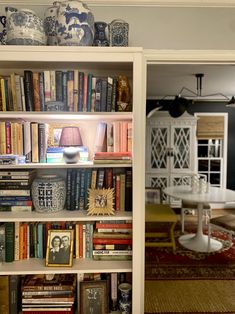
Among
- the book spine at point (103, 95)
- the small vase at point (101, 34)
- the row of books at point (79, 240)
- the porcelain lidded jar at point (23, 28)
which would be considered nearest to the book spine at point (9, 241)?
the row of books at point (79, 240)

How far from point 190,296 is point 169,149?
3120 millimetres

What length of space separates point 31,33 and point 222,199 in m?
2.81

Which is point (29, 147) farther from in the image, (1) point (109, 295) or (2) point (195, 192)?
(2) point (195, 192)

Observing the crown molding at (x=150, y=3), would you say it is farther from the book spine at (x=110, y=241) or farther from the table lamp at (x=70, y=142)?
the book spine at (x=110, y=241)

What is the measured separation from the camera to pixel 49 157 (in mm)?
1733

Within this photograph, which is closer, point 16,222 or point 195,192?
point 16,222

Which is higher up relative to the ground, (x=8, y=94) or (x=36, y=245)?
(x=8, y=94)

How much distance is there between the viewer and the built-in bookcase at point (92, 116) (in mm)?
1531

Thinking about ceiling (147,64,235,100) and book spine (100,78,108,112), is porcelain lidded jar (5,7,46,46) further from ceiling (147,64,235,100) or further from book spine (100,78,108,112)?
ceiling (147,64,235,100)

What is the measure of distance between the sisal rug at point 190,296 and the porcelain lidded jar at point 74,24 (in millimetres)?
2162

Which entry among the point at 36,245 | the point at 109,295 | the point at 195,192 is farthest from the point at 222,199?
the point at 36,245

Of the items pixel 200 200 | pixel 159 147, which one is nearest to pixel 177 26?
pixel 200 200

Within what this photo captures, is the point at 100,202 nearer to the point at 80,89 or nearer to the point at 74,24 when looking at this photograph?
the point at 80,89

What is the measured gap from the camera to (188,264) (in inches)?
126
